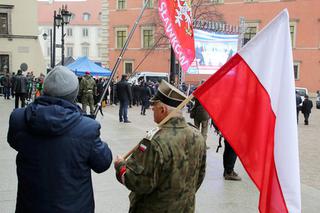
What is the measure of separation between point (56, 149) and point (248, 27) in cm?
4423

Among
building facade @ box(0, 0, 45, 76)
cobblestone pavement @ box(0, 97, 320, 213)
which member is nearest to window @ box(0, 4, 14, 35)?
building facade @ box(0, 0, 45, 76)

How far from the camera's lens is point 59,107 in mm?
2607

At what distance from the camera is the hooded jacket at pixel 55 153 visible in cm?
258

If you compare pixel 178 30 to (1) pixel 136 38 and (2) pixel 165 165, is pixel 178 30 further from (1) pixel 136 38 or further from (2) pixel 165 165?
(1) pixel 136 38

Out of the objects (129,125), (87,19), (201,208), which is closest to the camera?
(201,208)

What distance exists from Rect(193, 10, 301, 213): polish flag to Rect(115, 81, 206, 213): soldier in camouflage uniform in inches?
16.2

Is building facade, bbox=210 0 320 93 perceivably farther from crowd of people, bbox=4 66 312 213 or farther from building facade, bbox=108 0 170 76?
crowd of people, bbox=4 66 312 213

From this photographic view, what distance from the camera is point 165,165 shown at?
2807mm

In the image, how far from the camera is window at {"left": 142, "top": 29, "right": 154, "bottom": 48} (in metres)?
49.5

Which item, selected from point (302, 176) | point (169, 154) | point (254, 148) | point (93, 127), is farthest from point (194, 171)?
point (302, 176)

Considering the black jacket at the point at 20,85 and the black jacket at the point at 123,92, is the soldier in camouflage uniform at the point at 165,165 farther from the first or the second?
the black jacket at the point at 20,85

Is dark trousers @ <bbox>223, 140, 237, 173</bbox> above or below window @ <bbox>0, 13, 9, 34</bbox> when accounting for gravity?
below

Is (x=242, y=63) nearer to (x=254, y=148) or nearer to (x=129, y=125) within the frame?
(x=254, y=148)

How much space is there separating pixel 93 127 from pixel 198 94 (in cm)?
105
